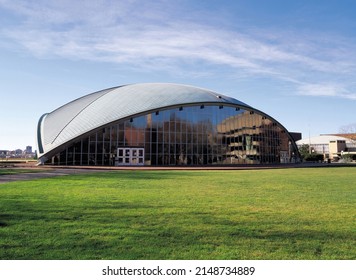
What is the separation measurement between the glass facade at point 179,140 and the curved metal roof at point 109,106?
105 centimetres

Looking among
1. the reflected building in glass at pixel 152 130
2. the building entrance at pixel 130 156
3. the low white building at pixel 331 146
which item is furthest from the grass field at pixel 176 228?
the low white building at pixel 331 146

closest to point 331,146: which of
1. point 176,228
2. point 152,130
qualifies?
point 152,130

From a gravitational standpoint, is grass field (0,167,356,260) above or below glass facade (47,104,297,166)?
below

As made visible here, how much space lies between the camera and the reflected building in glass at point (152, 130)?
139ft

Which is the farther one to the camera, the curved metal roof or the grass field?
the curved metal roof

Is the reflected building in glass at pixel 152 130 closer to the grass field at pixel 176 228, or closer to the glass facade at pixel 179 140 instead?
the glass facade at pixel 179 140

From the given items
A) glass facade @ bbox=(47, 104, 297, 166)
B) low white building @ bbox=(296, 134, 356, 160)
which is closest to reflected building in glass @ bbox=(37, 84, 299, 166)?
glass facade @ bbox=(47, 104, 297, 166)

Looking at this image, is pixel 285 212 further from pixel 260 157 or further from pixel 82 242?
pixel 260 157

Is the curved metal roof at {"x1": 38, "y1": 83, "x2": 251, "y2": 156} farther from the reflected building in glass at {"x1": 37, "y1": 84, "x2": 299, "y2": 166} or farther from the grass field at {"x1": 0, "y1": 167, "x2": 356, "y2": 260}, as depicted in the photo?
the grass field at {"x1": 0, "y1": 167, "x2": 356, "y2": 260}

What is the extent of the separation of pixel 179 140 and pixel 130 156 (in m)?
7.89

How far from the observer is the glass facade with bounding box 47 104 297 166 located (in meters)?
43.0

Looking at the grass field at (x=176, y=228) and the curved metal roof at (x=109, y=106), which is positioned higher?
the curved metal roof at (x=109, y=106)

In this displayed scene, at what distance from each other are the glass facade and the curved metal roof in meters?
1.05

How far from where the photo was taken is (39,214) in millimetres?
8750
